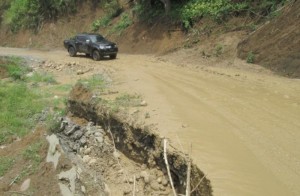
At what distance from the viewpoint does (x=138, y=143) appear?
8.83 meters

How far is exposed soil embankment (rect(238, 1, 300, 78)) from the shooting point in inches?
626

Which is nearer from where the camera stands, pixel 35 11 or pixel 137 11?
pixel 137 11

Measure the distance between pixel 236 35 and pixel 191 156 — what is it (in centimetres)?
1460

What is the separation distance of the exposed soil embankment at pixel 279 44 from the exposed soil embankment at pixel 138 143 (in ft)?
27.0

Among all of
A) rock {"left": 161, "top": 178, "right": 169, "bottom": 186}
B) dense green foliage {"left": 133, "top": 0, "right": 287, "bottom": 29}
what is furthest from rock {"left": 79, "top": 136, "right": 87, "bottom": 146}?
dense green foliage {"left": 133, "top": 0, "right": 287, "bottom": 29}

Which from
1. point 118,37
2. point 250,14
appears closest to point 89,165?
point 250,14

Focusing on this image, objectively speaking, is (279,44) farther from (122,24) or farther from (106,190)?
(122,24)

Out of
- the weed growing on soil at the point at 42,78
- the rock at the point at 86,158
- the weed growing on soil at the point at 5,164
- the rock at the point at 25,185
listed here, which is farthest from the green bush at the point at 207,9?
the rock at the point at 25,185

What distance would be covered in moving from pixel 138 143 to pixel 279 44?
1049cm

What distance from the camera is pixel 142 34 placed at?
1085 inches

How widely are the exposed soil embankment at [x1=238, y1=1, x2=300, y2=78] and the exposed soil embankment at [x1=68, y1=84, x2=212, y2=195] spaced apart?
8244mm

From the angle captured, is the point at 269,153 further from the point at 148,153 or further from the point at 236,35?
the point at 236,35

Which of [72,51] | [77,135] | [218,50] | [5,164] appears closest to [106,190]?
[77,135]

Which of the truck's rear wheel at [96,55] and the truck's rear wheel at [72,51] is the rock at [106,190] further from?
the truck's rear wheel at [72,51]
